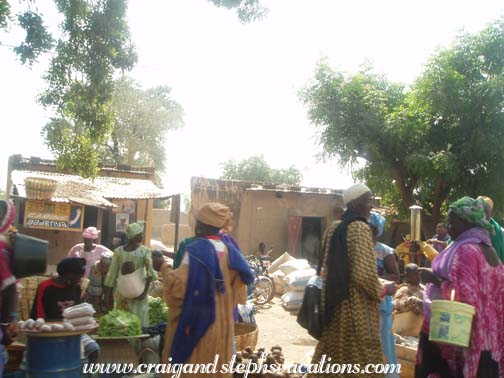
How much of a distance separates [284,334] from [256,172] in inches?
1244

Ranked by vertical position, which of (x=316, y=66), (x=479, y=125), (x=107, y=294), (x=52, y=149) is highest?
(x=316, y=66)

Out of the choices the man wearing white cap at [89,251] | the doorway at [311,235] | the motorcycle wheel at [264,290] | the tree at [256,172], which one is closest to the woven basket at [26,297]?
the man wearing white cap at [89,251]

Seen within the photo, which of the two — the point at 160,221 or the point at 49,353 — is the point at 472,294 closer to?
the point at 49,353

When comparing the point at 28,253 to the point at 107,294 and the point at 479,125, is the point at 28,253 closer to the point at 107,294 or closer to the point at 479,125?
the point at 107,294

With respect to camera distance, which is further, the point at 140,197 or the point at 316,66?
the point at 316,66

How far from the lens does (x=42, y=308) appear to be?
440 centimetres

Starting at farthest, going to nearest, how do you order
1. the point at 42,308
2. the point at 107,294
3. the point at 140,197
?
the point at 140,197 < the point at 107,294 < the point at 42,308

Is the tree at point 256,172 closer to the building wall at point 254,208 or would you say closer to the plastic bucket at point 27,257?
the building wall at point 254,208

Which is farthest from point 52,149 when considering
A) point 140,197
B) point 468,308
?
point 468,308

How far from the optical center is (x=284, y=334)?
28.1ft

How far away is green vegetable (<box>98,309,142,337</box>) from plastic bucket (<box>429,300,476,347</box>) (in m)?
2.76

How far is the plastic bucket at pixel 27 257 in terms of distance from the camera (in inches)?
119

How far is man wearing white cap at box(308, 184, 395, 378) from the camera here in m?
3.33

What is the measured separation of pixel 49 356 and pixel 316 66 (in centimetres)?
1382
